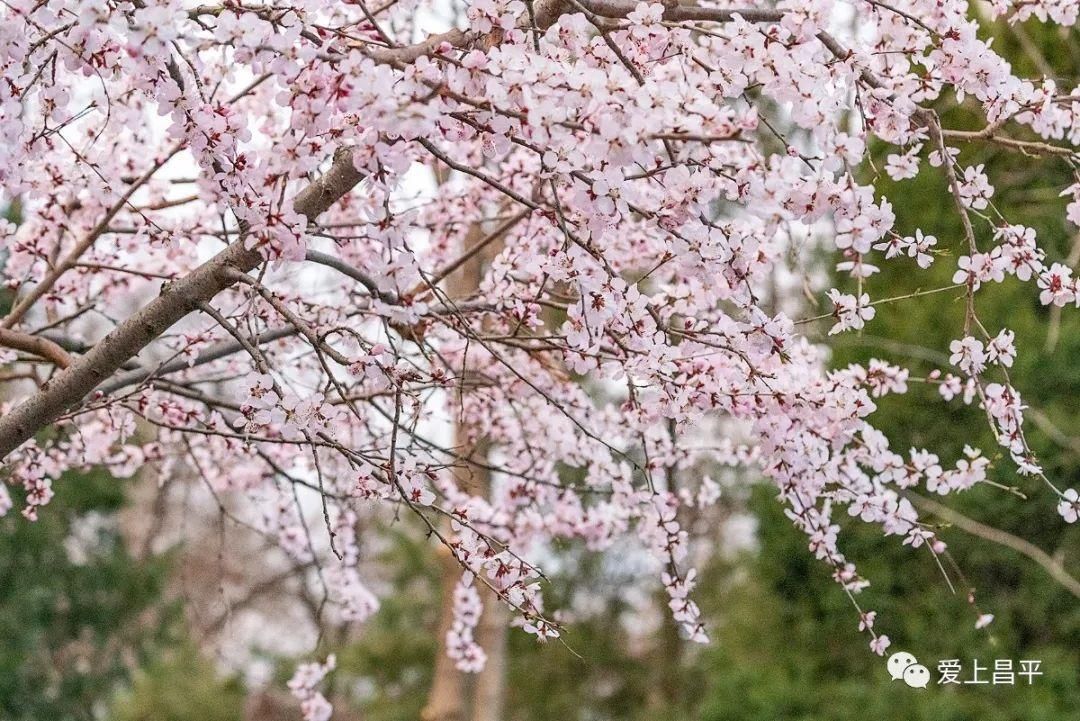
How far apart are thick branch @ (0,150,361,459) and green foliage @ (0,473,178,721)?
5.56 m

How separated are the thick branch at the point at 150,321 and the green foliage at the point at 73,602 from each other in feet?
18.2

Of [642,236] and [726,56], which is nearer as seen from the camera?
[726,56]

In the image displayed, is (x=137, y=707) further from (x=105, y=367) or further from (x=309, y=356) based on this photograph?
(x=105, y=367)

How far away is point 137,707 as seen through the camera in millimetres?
10477

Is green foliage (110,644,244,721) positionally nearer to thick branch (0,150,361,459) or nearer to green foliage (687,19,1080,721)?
green foliage (687,19,1080,721)

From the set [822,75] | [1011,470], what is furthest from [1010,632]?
[822,75]

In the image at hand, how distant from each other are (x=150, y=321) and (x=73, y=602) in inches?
268

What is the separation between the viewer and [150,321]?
2410 millimetres

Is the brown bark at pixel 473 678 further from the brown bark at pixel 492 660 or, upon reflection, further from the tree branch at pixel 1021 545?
the tree branch at pixel 1021 545

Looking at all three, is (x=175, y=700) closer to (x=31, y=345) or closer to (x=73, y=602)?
(x=73, y=602)

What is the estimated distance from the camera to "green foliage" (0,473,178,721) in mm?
7664

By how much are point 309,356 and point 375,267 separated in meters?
1.59

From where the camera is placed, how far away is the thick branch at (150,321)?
2.25m

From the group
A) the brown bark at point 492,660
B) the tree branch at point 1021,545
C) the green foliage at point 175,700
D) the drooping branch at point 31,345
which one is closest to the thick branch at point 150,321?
the drooping branch at point 31,345
